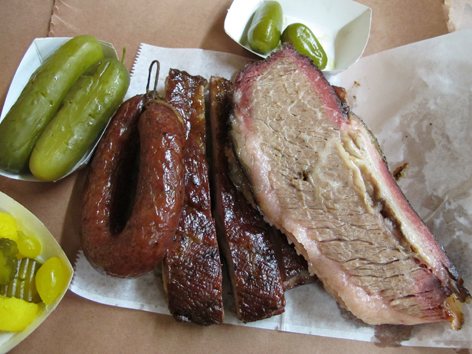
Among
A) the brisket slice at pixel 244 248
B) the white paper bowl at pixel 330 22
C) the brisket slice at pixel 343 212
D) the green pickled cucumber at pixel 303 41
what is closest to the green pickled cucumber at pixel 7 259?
the brisket slice at pixel 244 248

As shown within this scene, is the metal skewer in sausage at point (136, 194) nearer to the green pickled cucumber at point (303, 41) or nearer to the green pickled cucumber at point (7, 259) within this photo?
the green pickled cucumber at point (7, 259)

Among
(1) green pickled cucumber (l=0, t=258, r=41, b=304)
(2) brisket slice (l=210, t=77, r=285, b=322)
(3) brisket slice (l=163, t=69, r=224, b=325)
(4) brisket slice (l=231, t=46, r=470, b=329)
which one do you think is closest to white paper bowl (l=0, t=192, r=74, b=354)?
(1) green pickled cucumber (l=0, t=258, r=41, b=304)

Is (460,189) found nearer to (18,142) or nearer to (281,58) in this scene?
(281,58)

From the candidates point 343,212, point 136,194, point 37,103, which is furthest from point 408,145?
point 37,103

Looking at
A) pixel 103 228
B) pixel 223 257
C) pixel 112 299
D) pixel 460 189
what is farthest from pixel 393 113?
pixel 112 299

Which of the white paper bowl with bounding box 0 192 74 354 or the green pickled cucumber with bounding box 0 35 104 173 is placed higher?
the green pickled cucumber with bounding box 0 35 104 173

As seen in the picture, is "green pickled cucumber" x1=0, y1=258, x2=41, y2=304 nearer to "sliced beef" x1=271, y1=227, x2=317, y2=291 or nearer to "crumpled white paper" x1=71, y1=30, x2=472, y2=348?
"crumpled white paper" x1=71, y1=30, x2=472, y2=348
